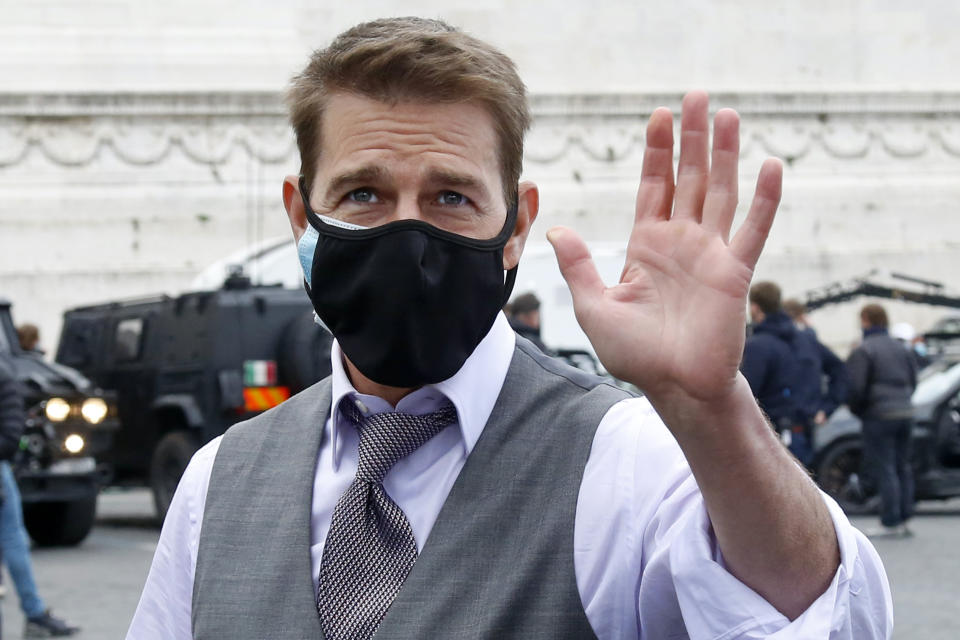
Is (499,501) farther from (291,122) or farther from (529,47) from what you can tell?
(529,47)

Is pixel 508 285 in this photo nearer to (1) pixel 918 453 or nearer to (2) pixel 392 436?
(2) pixel 392 436

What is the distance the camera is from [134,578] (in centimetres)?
973

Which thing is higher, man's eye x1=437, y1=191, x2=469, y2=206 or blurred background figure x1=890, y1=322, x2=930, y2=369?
man's eye x1=437, y1=191, x2=469, y2=206

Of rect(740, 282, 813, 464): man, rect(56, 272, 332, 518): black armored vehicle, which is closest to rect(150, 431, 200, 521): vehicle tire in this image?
rect(56, 272, 332, 518): black armored vehicle

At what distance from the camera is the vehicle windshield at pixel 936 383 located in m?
12.9

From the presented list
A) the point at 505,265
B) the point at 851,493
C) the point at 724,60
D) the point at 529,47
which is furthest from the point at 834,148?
the point at 505,265

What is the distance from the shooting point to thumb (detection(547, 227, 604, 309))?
→ 1.84 m

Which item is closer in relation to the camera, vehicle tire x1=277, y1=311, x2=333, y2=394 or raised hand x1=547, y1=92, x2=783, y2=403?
raised hand x1=547, y1=92, x2=783, y2=403

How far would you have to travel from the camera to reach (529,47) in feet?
74.0

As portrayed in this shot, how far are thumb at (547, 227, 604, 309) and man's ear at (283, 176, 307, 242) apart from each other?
635 mm

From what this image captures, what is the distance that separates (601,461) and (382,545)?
32 cm

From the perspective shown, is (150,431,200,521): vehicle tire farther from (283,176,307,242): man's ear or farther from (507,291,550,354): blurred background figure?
(283,176,307,242): man's ear

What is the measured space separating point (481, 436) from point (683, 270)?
Result: 0.48 meters

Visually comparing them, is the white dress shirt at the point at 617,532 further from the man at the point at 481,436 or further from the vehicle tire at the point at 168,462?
the vehicle tire at the point at 168,462
